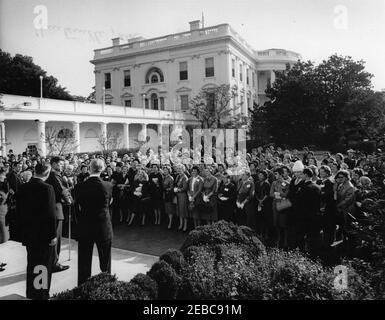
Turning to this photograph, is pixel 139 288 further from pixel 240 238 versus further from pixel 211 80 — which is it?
pixel 211 80

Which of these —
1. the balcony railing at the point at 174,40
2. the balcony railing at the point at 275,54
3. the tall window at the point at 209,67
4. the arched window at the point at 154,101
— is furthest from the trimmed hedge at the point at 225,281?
the balcony railing at the point at 275,54

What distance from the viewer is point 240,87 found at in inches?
1633

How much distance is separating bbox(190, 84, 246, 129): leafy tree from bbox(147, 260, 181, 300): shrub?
92.3ft

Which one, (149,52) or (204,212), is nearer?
(204,212)

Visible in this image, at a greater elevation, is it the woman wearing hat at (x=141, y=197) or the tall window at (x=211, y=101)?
the tall window at (x=211, y=101)

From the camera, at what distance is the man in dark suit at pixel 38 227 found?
4.77 meters

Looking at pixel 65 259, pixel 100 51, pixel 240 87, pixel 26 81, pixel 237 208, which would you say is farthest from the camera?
pixel 100 51

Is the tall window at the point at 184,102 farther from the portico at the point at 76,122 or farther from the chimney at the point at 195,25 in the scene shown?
the chimney at the point at 195,25

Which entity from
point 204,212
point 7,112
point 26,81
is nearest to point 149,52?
point 26,81

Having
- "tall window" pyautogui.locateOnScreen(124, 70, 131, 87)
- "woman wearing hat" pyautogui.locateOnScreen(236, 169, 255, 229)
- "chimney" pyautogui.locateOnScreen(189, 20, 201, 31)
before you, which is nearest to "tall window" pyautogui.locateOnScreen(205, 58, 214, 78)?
"chimney" pyautogui.locateOnScreen(189, 20, 201, 31)

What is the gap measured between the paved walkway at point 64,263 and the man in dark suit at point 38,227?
0.57 metres

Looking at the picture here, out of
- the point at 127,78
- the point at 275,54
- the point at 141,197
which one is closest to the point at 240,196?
the point at 141,197

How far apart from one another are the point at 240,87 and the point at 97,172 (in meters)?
38.3

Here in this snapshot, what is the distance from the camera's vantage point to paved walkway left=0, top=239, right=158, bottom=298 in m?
5.54
